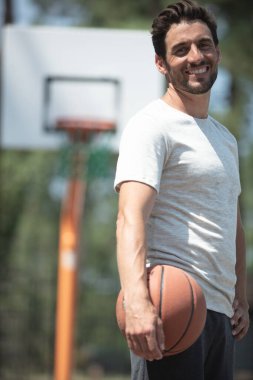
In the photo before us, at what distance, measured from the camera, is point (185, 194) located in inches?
131

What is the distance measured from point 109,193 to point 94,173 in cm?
1032

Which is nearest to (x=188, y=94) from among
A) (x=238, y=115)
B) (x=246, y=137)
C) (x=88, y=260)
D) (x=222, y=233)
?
(x=222, y=233)

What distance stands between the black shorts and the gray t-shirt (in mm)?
62

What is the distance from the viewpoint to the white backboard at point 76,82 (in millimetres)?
11914

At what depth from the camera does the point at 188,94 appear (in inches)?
136

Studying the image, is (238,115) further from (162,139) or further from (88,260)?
(162,139)

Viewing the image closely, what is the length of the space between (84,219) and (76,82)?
39.2ft

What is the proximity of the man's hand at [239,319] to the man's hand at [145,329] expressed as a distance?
0.59 meters

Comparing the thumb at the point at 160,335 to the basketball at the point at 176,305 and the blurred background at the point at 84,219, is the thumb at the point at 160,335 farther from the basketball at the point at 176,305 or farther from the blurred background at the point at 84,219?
the blurred background at the point at 84,219

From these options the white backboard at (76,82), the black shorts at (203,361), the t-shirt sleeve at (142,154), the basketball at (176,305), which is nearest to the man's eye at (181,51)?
the t-shirt sleeve at (142,154)

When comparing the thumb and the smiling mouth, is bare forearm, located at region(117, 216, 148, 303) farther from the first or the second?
the smiling mouth

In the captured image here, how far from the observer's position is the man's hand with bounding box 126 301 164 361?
298cm

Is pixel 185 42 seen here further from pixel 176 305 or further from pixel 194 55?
pixel 176 305

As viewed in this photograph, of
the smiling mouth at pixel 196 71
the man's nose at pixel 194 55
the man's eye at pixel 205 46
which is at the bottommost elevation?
the smiling mouth at pixel 196 71
